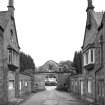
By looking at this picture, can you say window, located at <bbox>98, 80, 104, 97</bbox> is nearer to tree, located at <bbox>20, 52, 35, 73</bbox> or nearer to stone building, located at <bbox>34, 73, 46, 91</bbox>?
stone building, located at <bbox>34, 73, 46, 91</bbox>

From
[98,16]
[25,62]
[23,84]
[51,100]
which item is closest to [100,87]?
[51,100]

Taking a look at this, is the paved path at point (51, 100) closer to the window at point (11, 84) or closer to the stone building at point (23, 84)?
the stone building at point (23, 84)

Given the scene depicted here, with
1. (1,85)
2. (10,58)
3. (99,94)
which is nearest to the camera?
(99,94)

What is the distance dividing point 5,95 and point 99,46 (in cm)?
1112

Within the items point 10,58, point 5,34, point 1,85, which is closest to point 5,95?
point 1,85

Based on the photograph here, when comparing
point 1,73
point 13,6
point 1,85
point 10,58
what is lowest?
point 1,85

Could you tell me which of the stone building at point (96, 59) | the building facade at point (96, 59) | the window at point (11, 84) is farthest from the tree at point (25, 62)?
the building facade at point (96, 59)

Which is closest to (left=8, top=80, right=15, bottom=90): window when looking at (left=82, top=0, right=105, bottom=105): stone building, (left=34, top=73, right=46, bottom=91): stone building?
(left=82, top=0, right=105, bottom=105): stone building

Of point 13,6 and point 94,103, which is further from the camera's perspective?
point 13,6

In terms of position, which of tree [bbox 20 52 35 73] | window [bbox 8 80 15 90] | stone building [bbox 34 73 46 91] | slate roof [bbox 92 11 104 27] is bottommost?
stone building [bbox 34 73 46 91]

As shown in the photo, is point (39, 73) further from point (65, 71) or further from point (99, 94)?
point (99, 94)

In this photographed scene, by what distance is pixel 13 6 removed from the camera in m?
25.6

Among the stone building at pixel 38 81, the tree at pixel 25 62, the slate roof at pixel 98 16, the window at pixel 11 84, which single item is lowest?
the stone building at pixel 38 81

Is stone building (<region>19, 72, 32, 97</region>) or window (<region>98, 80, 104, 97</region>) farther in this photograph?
stone building (<region>19, 72, 32, 97</region>)
